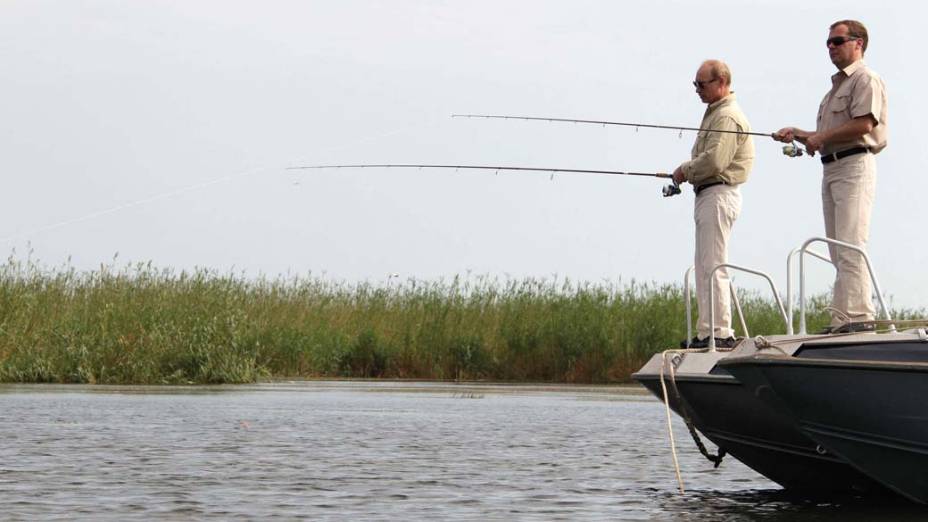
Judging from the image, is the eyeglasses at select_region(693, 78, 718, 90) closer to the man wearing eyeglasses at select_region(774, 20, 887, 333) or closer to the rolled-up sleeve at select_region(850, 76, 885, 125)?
the man wearing eyeglasses at select_region(774, 20, 887, 333)

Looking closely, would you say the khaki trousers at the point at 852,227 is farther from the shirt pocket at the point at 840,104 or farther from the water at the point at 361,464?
the water at the point at 361,464

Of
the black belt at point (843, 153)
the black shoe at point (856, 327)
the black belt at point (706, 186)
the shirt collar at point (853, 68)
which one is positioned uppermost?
the shirt collar at point (853, 68)

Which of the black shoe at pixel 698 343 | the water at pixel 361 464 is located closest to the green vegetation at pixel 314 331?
the water at pixel 361 464

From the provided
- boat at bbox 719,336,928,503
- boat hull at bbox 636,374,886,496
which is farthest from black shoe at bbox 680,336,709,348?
boat at bbox 719,336,928,503

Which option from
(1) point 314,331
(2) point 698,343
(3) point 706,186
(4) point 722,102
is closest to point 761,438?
(2) point 698,343

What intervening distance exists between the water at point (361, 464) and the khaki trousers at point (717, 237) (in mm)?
1044

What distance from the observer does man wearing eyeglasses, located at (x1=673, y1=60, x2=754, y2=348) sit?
8586 mm

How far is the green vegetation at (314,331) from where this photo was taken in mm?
19422

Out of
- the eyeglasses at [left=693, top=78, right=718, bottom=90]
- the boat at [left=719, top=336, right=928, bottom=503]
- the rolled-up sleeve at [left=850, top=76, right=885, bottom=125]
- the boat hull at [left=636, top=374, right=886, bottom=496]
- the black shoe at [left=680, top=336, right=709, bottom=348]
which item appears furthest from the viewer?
the black shoe at [left=680, top=336, right=709, bottom=348]

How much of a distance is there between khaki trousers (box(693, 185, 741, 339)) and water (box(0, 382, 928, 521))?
1.04 m

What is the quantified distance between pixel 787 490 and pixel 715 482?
538 mm

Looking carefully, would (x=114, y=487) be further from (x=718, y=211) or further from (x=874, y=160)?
(x=874, y=160)

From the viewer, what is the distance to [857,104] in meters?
8.14

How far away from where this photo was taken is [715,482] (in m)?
9.56
